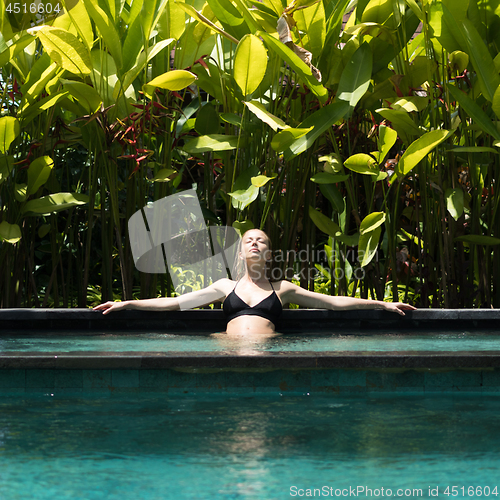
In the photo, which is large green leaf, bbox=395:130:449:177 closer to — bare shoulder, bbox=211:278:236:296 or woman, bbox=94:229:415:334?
woman, bbox=94:229:415:334

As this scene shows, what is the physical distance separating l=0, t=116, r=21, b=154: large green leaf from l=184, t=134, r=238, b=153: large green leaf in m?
0.88

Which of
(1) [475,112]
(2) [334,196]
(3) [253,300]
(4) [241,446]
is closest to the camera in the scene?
(4) [241,446]

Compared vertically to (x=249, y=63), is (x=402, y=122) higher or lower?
lower

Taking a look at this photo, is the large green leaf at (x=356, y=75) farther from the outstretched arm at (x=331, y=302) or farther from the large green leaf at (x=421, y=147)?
the outstretched arm at (x=331, y=302)

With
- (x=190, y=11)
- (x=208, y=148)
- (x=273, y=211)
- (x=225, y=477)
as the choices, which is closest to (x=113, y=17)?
(x=190, y=11)

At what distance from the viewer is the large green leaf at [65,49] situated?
3055 mm

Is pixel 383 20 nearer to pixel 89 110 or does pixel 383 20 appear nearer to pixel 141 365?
pixel 89 110

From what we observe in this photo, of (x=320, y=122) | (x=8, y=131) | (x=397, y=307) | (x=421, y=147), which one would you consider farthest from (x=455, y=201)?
(x=8, y=131)

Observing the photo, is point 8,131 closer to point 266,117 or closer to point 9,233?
point 9,233

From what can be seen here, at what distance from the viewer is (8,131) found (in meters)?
3.22

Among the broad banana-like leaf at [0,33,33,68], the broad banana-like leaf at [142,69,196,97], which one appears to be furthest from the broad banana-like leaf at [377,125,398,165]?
the broad banana-like leaf at [0,33,33,68]

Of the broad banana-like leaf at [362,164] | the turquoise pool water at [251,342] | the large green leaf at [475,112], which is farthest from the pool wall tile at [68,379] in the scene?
the large green leaf at [475,112]

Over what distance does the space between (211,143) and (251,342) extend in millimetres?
1115

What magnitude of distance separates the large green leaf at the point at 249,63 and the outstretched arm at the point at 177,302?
40.8 inches
